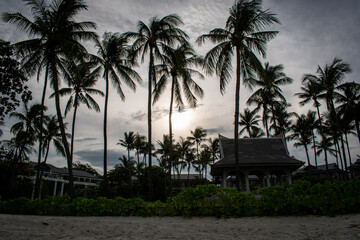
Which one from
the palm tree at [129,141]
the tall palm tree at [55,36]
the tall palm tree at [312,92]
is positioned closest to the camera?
the tall palm tree at [55,36]

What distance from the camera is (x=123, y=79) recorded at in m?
17.6

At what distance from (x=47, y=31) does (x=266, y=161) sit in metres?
16.8

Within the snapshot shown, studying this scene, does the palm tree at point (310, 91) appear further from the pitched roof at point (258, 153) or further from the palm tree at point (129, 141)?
the palm tree at point (129, 141)

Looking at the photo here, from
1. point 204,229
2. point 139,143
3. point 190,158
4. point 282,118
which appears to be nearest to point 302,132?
point 282,118

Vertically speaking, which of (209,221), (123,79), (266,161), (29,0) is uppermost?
(29,0)

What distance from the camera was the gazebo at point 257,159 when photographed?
1647 cm

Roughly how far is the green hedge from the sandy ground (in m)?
0.40

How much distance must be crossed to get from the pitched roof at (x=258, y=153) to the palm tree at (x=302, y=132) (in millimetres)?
18633

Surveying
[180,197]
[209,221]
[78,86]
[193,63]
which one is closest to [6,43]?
[180,197]

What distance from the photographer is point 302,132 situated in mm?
36438

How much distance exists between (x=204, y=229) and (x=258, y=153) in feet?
44.8

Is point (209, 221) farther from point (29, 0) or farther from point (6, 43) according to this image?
point (29, 0)

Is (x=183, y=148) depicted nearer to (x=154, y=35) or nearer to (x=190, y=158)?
(x=190, y=158)

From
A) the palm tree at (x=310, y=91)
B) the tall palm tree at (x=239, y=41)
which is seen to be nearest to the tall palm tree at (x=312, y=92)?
the palm tree at (x=310, y=91)
